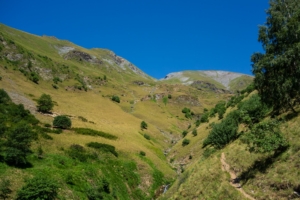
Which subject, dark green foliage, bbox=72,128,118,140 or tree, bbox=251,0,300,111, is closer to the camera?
tree, bbox=251,0,300,111

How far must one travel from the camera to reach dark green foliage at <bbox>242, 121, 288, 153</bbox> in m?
A: 19.6

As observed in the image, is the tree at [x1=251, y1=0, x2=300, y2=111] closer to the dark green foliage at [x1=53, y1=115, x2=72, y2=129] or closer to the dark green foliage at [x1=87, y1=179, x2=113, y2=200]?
the dark green foliage at [x1=87, y1=179, x2=113, y2=200]

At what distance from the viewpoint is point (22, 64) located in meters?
95.8

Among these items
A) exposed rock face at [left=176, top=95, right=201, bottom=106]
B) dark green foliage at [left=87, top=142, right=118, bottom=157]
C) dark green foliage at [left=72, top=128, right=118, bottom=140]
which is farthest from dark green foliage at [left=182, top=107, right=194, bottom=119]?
dark green foliage at [left=87, top=142, right=118, bottom=157]

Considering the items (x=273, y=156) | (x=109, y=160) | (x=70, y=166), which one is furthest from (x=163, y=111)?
(x=273, y=156)

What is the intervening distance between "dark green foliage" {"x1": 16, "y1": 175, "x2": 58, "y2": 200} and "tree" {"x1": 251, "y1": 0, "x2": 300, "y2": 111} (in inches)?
965

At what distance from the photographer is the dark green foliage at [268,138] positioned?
64.2 ft

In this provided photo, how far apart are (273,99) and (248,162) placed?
27.6 ft

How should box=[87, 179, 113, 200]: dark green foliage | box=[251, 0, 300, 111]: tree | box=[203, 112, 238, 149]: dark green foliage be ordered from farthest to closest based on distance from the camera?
box=[203, 112, 238, 149]: dark green foliage → box=[87, 179, 113, 200]: dark green foliage → box=[251, 0, 300, 111]: tree

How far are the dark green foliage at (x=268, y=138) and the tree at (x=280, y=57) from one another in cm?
556

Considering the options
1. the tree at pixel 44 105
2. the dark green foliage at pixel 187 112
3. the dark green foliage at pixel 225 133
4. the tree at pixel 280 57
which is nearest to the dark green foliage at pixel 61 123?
the tree at pixel 44 105

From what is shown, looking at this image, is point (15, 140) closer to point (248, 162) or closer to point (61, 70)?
point (248, 162)

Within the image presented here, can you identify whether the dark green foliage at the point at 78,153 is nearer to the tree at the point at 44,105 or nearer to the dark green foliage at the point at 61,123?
the dark green foliage at the point at 61,123

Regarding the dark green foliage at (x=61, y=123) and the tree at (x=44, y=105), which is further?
the tree at (x=44, y=105)
